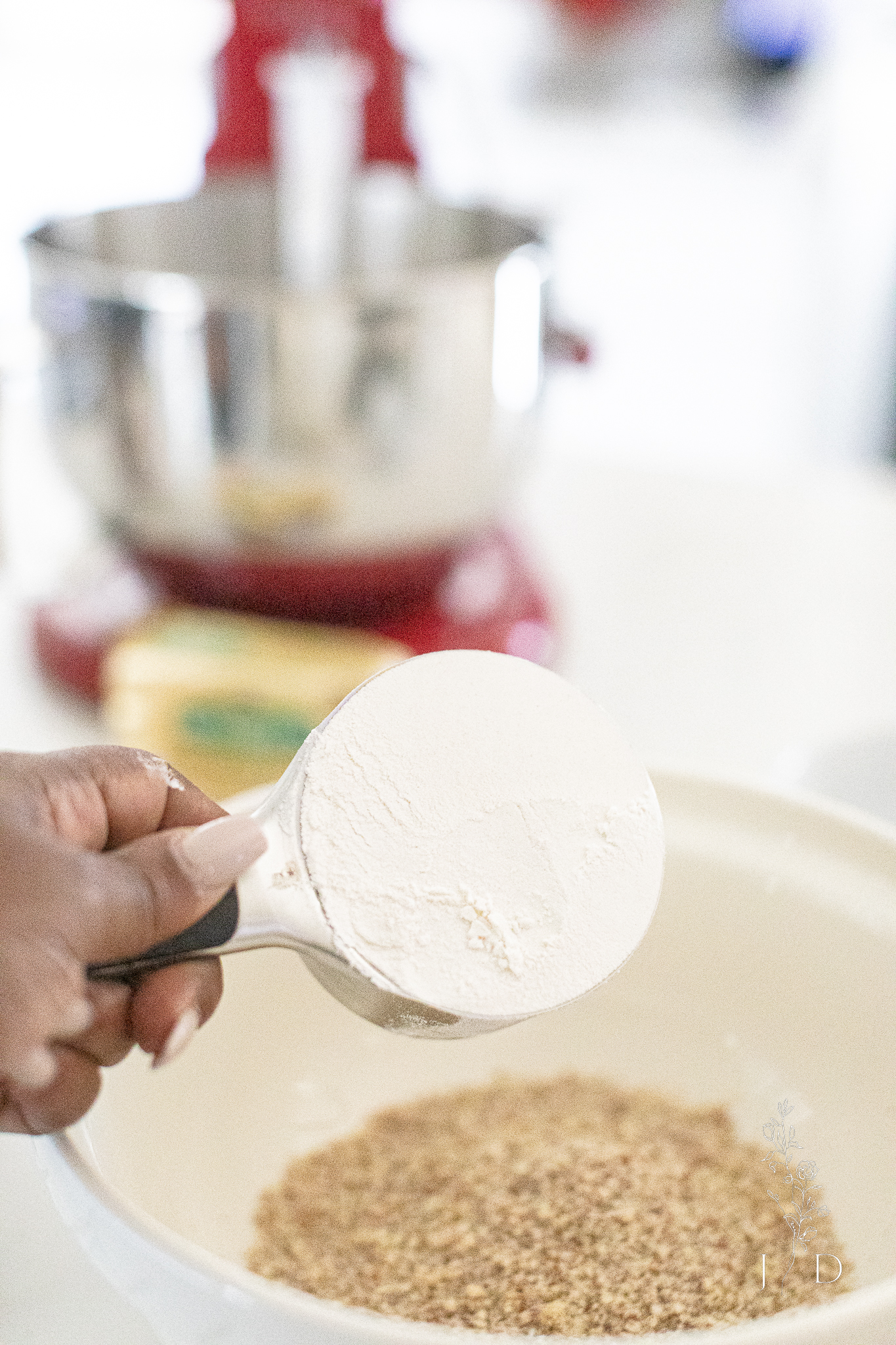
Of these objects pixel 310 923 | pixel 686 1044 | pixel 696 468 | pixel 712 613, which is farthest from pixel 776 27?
pixel 310 923

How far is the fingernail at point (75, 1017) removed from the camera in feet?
1.00

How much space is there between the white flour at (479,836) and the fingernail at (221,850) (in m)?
0.02

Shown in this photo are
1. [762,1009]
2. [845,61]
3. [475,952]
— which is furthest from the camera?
[845,61]

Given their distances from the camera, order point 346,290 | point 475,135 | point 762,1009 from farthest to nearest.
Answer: point 475,135
point 346,290
point 762,1009

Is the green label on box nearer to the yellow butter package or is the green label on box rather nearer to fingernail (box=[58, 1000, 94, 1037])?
the yellow butter package

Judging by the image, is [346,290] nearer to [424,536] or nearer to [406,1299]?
[424,536]

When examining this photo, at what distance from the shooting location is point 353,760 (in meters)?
0.37

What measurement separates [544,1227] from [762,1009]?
0.11 m

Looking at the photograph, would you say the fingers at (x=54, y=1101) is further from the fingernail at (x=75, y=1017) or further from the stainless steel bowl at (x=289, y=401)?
the stainless steel bowl at (x=289, y=401)

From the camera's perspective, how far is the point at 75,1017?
0.31m

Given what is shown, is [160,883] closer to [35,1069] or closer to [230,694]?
[35,1069]

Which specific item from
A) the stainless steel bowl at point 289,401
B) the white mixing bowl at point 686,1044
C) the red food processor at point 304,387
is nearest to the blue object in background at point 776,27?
the red food processor at point 304,387

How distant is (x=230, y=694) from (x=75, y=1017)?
1.21 ft

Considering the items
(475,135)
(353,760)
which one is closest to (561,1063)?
(353,760)
